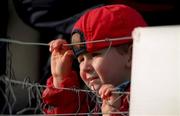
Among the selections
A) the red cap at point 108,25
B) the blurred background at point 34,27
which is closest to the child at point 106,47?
the red cap at point 108,25

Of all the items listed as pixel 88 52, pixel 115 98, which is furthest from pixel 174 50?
pixel 88 52

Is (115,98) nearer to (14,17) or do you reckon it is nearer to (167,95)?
(167,95)

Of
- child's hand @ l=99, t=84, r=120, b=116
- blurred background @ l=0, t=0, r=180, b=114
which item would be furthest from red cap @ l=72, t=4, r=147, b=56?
blurred background @ l=0, t=0, r=180, b=114

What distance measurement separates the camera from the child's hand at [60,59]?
112 centimetres

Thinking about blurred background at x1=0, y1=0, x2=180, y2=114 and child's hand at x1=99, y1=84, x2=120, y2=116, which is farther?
blurred background at x1=0, y1=0, x2=180, y2=114

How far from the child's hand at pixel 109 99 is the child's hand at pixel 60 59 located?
20 cm

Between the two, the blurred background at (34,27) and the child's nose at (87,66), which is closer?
the child's nose at (87,66)

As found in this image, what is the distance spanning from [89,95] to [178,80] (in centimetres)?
39

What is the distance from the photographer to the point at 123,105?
94cm

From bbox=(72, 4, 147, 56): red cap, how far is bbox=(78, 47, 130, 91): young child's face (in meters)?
0.02

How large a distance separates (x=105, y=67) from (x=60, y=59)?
0.46ft

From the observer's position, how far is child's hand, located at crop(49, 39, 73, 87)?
44.1 inches

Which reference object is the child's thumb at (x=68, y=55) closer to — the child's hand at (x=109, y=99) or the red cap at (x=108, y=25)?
the red cap at (x=108, y=25)

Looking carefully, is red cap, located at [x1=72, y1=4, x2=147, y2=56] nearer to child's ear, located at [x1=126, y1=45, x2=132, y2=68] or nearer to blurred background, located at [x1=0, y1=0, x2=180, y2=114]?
child's ear, located at [x1=126, y1=45, x2=132, y2=68]
